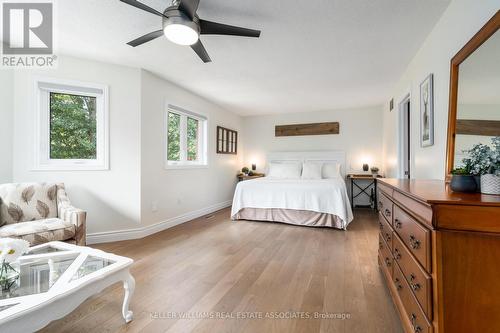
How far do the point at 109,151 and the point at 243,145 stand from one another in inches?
153

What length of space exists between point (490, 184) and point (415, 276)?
574 mm

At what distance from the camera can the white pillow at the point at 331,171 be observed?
5.18 meters

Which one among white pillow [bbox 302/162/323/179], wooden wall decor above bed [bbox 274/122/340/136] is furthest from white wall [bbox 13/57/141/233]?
wooden wall decor above bed [bbox 274/122/340/136]

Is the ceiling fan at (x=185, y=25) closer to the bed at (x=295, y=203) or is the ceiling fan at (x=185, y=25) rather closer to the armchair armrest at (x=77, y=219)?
the armchair armrest at (x=77, y=219)

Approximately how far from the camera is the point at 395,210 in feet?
5.18

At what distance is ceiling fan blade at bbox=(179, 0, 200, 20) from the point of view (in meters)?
1.56

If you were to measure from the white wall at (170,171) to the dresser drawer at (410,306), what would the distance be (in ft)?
10.0

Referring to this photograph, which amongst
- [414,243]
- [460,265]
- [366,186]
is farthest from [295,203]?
[460,265]

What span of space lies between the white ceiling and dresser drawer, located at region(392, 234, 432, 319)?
1924 mm

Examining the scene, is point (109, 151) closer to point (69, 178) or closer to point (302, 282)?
point (69, 178)

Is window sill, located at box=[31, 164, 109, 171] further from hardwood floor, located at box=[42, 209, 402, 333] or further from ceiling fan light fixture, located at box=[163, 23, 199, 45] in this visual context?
ceiling fan light fixture, located at box=[163, 23, 199, 45]

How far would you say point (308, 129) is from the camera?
5805 millimetres

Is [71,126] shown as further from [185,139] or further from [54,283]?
[54,283]

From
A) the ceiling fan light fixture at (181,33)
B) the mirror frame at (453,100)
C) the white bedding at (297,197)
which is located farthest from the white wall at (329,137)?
the ceiling fan light fixture at (181,33)
